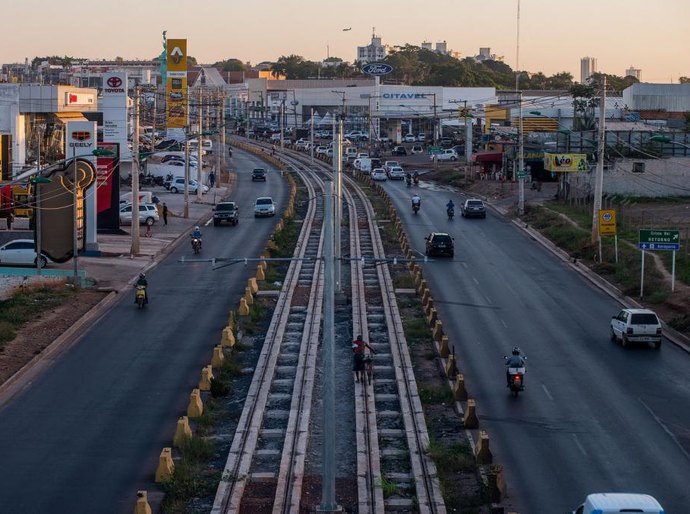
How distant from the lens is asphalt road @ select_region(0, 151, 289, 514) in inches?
837

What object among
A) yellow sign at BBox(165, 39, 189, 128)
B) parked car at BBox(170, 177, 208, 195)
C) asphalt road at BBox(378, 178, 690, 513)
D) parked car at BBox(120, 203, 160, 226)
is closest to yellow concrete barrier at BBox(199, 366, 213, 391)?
asphalt road at BBox(378, 178, 690, 513)

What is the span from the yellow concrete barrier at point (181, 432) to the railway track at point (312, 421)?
1.12 meters

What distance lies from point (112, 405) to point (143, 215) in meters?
38.7

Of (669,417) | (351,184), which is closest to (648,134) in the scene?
(351,184)

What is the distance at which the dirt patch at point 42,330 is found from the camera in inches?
1247

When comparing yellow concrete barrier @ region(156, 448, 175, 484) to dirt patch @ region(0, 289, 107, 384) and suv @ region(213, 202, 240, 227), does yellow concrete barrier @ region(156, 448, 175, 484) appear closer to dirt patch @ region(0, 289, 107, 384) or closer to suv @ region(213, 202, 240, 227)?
dirt patch @ region(0, 289, 107, 384)

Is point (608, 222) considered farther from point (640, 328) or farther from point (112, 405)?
point (112, 405)

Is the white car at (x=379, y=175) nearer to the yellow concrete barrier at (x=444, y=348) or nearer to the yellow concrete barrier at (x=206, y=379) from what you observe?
the yellow concrete barrier at (x=444, y=348)

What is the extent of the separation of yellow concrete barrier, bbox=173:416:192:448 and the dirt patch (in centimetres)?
770

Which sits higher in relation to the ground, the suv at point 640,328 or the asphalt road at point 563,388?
the suv at point 640,328

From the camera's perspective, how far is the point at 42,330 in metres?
36.1

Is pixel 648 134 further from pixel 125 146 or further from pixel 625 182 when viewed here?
pixel 125 146

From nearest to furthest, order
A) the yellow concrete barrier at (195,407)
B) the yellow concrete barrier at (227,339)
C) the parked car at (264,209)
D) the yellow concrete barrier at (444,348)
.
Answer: the yellow concrete barrier at (195,407) → the yellow concrete barrier at (444,348) → the yellow concrete barrier at (227,339) → the parked car at (264,209)

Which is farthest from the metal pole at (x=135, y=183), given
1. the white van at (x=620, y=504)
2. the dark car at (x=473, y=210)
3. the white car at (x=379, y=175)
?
the white car at (x=379, y=175)
